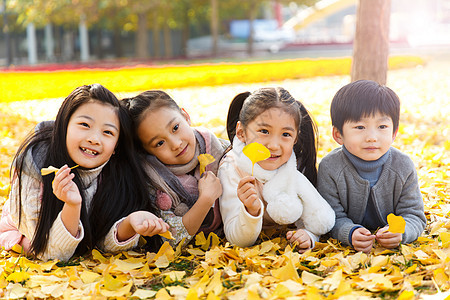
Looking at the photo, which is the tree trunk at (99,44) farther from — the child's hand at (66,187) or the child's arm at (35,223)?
the child's hand at (66,187)

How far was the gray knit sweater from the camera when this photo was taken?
9.25ft

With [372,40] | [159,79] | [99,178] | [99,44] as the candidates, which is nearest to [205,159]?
[99,178]

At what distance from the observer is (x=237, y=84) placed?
483 inches

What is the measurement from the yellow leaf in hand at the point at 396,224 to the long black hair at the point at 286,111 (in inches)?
23.7

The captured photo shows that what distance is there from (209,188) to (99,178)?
0.60 metres

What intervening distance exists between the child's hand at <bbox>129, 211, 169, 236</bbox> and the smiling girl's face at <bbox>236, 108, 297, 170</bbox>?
1.99ft

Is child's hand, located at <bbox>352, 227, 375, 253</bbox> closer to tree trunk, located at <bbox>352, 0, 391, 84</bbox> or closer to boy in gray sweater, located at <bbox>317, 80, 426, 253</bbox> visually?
boy in gray sweater, located at <bbox>317, 80, 426, 253</bbox>

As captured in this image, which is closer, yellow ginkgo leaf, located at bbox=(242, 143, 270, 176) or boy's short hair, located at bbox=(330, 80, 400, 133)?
yellow ginkgo leaf, located at bbox=(242, 143, 270, 176)

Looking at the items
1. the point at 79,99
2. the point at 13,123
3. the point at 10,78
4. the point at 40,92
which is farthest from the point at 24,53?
the point at 79,99

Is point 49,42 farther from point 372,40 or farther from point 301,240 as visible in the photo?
point 301,240

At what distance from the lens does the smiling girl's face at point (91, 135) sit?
266 centimetres

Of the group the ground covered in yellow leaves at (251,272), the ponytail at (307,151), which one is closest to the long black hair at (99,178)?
the ground covered in yellow leaves at (251,272)

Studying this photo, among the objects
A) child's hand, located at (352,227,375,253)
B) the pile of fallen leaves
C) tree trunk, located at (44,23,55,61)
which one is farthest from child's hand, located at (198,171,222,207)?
tree trunk, located at (44,23,55,61)

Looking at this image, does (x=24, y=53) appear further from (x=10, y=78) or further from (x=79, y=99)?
(x=79, y=99)
